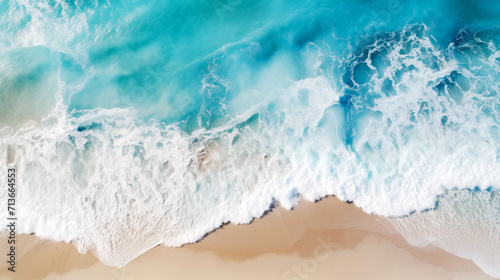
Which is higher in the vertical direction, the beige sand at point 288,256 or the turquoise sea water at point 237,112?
the turquoise sea water at point 237,112

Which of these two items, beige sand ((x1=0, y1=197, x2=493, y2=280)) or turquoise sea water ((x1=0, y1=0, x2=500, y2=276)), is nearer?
beige sand ((x1=0, y1=197, x2=493, y2=280))

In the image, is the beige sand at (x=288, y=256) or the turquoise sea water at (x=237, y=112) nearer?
the beige sand at (x=288, y=256)

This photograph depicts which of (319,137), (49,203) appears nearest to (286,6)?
(319,137)

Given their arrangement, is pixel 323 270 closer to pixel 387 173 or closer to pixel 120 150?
pixel 387 173

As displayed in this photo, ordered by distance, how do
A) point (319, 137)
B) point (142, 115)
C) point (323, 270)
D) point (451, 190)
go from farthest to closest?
1. point (142, 115)
2. point (319, 137)
3. point (451, 190)
4. point (323, 270)

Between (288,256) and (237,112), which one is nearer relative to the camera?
(288,256)
